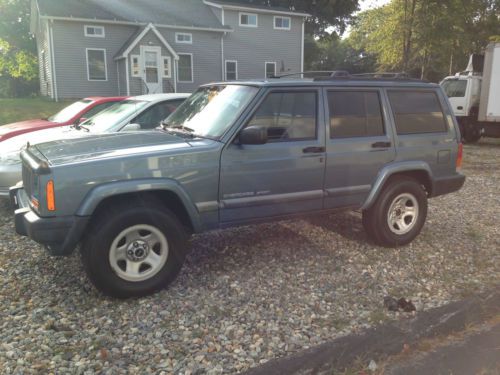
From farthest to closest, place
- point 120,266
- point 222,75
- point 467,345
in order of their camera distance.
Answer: point 222,75 < point 120,266 < point 467,345

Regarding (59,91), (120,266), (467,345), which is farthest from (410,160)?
(59,91)

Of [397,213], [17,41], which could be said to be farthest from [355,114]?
[17,41]

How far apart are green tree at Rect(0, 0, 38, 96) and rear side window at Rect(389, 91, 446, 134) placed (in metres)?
35.2

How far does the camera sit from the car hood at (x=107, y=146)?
3.70m

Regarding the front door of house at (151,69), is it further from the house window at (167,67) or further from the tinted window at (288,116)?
the tinted window at (288,116)

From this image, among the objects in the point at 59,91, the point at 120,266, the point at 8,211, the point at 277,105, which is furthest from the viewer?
the point at 59,91

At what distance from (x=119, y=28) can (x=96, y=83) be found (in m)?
3.18

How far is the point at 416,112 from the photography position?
5145mm

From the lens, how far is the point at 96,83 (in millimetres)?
24328

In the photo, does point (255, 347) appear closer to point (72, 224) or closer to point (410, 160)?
point (72, 224)

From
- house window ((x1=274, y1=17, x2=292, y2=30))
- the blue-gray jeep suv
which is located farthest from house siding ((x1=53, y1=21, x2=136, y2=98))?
the blue-gray jeep suv

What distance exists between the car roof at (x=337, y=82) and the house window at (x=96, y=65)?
70.2ft

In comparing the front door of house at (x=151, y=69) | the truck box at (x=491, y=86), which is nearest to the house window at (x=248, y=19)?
the front door of house at (x=151, y=69)

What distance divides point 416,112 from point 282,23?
25987 millimetres
